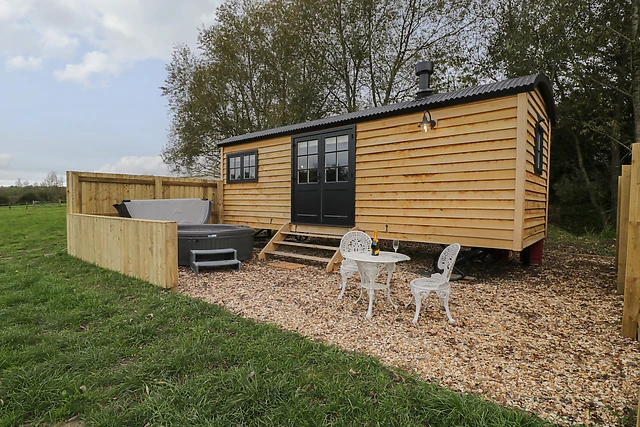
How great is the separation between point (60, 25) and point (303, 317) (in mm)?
8519

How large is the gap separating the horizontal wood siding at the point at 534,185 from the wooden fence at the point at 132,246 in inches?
185

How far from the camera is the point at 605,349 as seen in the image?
102 inches

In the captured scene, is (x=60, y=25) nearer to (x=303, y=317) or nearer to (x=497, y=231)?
(x=303, y=317)

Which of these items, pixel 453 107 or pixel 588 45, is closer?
pixel 453 107

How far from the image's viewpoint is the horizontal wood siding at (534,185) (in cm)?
466

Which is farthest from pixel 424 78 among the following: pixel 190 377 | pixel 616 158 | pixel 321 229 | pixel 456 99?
pixel 616 158

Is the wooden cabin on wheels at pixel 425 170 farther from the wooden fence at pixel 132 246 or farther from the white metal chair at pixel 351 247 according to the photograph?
the wooden fence at pixel 132 246

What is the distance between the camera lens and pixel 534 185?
5.27m

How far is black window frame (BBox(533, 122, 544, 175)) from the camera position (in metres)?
5.18

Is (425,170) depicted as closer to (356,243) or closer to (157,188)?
(356,243)

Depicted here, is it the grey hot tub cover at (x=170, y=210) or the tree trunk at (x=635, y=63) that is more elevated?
the tree trunk at (x=635, y=63)

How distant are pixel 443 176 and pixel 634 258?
2.60m

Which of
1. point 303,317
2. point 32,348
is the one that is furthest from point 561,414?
point 32,348

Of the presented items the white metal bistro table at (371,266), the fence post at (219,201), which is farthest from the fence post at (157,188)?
the white metal bistro table at (371,266)
